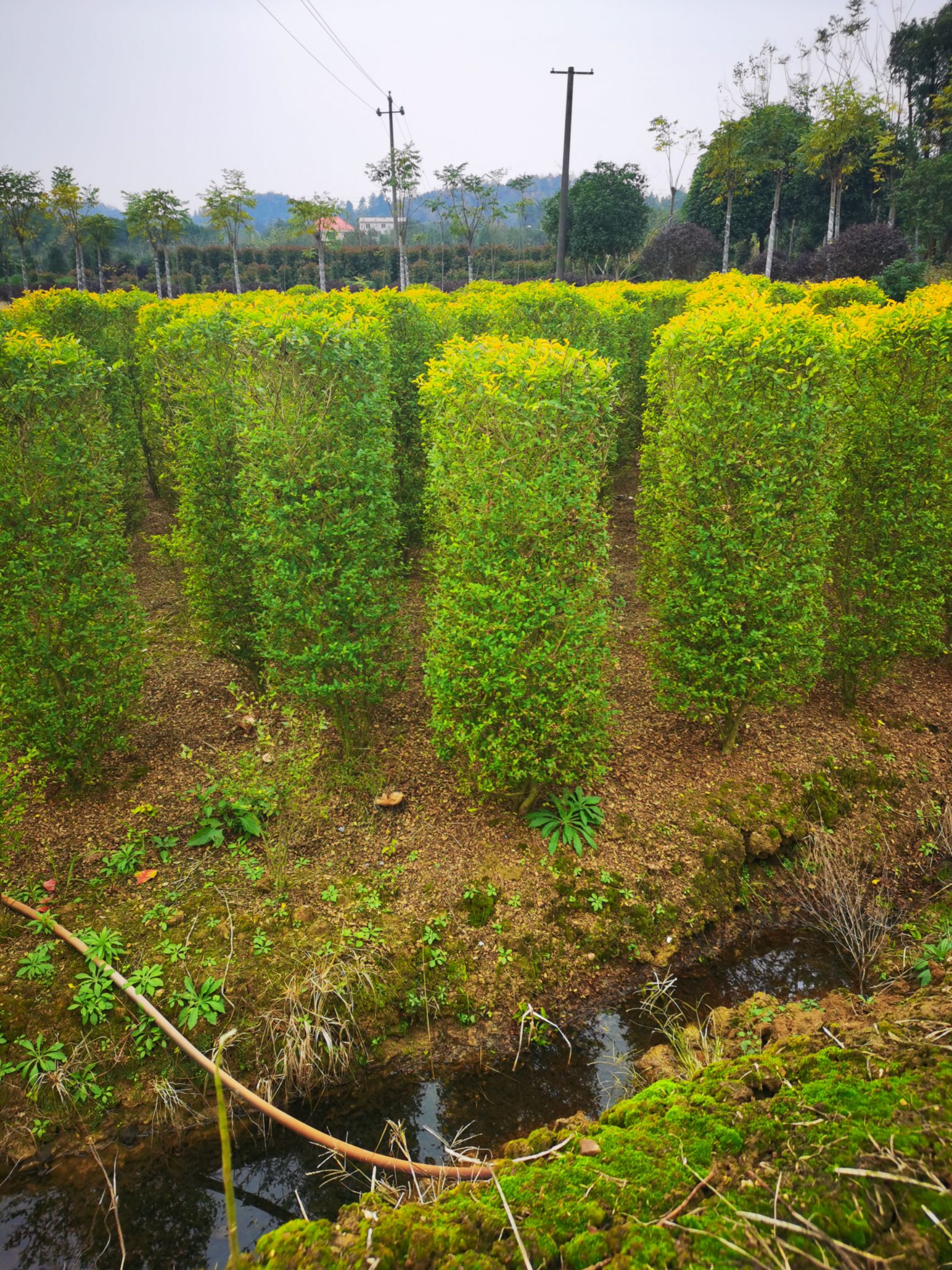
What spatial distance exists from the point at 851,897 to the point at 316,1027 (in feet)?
14.6

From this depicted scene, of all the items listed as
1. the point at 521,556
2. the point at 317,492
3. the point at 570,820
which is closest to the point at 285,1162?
the point at 570,820

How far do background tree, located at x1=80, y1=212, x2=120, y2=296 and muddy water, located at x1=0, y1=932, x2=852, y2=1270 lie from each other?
42099mm

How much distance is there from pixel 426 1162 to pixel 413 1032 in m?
0.82

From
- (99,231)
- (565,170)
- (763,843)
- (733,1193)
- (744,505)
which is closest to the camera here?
(733,1193)

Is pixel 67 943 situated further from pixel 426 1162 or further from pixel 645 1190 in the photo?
pixel 645 1190

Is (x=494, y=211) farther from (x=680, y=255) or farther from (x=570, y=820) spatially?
(x=570, y=820)

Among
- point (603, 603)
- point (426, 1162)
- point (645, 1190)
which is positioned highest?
point (603, 603)

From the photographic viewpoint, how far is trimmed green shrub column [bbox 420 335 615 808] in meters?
5.13

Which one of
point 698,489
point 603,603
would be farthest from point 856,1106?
point 698,489

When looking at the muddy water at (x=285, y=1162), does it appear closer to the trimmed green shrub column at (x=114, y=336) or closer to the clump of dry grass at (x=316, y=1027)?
the clump of dry grass at (x=316, y=1027)

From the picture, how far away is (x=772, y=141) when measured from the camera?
29953 millimetres

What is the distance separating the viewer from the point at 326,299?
9766 millimetres

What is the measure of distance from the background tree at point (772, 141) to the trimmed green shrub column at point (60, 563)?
31.0 m

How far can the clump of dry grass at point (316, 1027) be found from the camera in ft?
15.0
